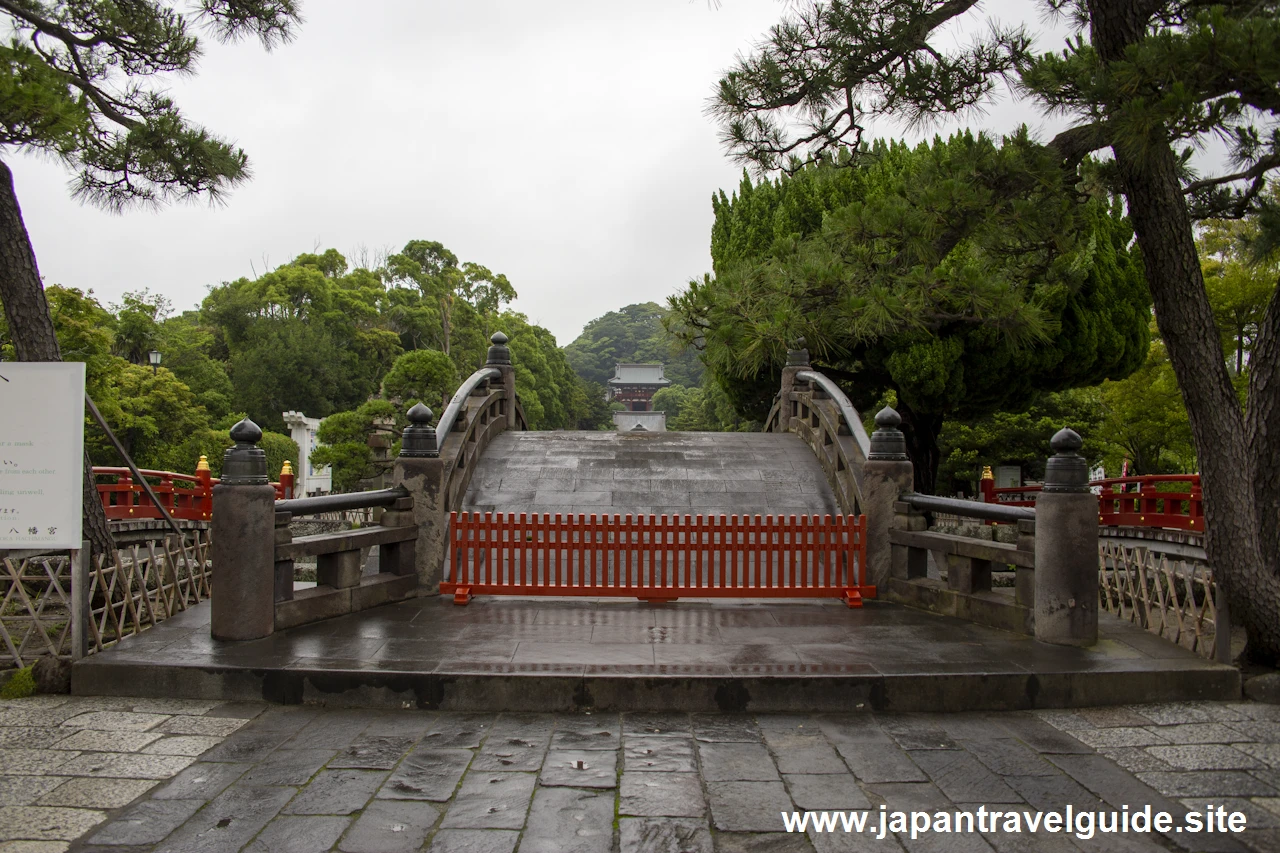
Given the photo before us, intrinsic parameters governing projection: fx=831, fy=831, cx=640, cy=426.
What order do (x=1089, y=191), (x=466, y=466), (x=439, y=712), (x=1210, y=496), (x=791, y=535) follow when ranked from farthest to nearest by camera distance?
(x=466, y=466) < (x=791, y=535) < (x=1089, y=191) < (x=1210, y=496) < (x=439, y=712)

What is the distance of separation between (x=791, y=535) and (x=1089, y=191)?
11.7ft

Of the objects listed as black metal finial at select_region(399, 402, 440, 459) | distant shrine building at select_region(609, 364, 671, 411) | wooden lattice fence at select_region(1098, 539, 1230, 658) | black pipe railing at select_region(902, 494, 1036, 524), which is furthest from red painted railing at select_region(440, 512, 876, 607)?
distant shrine building at select_region(609, 364, 671, 411)

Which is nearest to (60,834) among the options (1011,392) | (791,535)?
(791,535)

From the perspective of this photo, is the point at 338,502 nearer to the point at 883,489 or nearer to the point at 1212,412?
the point at 883,489

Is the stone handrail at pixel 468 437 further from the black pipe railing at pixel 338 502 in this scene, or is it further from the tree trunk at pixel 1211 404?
the tree trunk at pixel 1211 404

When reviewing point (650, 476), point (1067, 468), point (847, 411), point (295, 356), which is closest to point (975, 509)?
point (1067, 468)

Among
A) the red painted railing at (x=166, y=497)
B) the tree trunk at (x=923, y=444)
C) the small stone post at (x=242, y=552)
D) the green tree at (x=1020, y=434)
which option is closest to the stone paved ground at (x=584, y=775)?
the small stone post at (x=242, y=552)

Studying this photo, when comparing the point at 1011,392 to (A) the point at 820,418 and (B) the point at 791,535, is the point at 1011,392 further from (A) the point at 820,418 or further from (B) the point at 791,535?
(B) the point at 791,535

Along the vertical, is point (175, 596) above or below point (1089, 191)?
below

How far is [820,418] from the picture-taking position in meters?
10.6

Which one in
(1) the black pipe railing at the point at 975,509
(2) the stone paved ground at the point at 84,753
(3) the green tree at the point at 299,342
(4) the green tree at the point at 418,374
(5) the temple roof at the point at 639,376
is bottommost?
(2) the stone paved ground at the point at 84,753

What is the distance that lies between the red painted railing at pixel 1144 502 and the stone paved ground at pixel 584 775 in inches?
451

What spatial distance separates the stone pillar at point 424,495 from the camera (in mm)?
7719

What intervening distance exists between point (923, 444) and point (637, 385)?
68.6 metres
